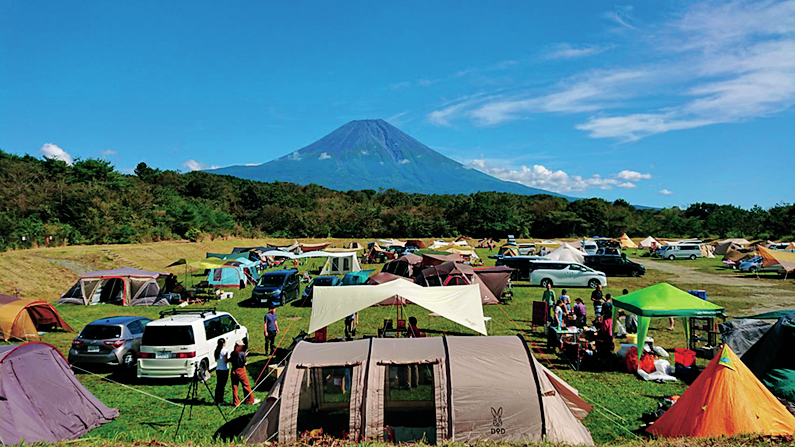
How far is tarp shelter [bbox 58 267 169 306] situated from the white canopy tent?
13426mm

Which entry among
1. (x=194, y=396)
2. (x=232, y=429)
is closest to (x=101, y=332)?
(x=194, y=396)

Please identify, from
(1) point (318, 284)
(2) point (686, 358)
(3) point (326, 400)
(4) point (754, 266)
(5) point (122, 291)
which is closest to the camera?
(3) point (326, 400)

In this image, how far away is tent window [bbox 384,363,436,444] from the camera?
7.14 meters

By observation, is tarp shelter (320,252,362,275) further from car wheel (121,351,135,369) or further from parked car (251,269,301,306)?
car wheel (121,351,135,369)

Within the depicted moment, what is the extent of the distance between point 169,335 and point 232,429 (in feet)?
10.9

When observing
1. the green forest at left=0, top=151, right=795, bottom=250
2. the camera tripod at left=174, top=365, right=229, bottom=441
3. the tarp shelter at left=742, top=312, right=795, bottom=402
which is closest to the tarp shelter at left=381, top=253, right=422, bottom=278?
the camera tripod at left=174, top=365, right=229, bottom=441

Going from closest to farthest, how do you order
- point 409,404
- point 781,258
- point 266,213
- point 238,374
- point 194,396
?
point 409,404, point 238,374, point 194,396, point 781,258, point 266,213

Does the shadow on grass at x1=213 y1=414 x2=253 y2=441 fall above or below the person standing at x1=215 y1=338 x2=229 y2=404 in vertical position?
below

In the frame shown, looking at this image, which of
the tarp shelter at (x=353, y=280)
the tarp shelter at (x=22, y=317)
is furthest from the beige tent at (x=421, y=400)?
the tarp shelter at (x=353, y=280)

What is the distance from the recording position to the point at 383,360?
7.43 metres

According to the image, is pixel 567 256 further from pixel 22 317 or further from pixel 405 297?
pixel 22 317

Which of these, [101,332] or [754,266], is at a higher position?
[754,266]

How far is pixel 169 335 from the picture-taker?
10.6 meters

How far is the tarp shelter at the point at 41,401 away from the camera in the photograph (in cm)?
737
